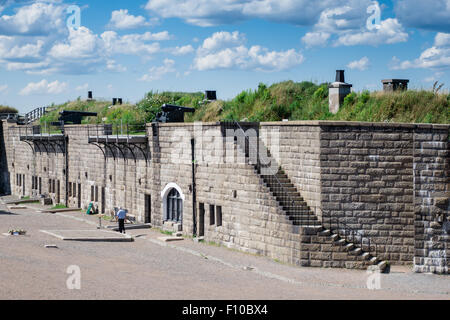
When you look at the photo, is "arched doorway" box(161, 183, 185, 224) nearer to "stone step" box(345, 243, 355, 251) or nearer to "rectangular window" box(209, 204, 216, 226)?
"rectangular window" box(209, 204, 216, 226)

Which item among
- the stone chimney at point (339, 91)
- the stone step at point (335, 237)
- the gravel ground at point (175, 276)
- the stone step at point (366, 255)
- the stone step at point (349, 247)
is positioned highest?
the stone chimney at point (339, 91)

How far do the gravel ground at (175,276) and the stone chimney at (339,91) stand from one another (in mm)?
8145

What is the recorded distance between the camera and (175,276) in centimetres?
1958

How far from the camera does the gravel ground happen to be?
56.4ft

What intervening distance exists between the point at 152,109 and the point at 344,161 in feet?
79.3

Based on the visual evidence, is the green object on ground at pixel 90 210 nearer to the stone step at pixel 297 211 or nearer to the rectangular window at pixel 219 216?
the rectangular window at pixel 219 216

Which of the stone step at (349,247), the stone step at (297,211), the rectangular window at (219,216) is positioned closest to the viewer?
the stone step at (349,247)

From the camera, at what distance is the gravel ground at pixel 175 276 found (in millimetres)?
17188

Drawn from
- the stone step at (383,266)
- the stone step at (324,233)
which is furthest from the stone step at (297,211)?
the stone step at (383,266)

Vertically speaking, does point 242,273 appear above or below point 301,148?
below
